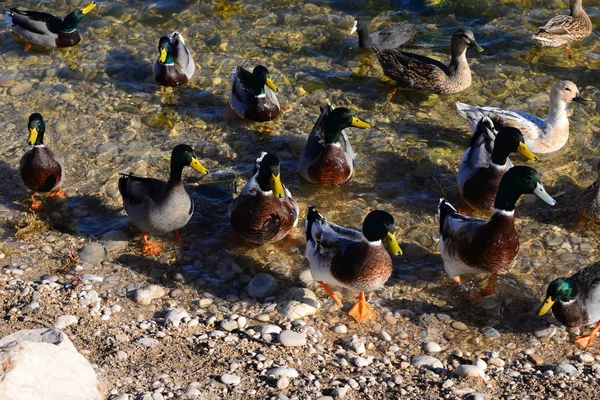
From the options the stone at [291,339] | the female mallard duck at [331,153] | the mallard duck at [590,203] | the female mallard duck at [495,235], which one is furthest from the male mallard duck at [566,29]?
the stone at [291,339]

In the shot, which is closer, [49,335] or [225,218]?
[49,335]

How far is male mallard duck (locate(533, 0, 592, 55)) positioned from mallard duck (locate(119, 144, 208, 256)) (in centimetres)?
569

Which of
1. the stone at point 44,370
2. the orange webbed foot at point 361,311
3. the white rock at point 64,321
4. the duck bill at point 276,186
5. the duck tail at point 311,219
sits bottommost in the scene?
the orange webbed foot at point 361,311

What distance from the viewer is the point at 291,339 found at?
5.88m

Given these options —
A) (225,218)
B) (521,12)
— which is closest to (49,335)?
Result: (225,218)

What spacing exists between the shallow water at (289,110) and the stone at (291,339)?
41.8 inches

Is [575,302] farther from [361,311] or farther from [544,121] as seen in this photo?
[544,121]

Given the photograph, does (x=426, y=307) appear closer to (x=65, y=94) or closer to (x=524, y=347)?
(x=524, y=347)

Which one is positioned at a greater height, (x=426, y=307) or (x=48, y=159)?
(x=48, y=159)

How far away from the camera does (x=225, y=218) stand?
306 inches

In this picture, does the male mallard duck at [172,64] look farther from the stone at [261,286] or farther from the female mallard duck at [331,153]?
the stone at [261,286]

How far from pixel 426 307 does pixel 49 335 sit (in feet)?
9.99

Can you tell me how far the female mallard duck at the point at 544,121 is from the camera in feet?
28.0

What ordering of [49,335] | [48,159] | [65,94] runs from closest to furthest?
[49,335] → [48,159] → [65,94]
